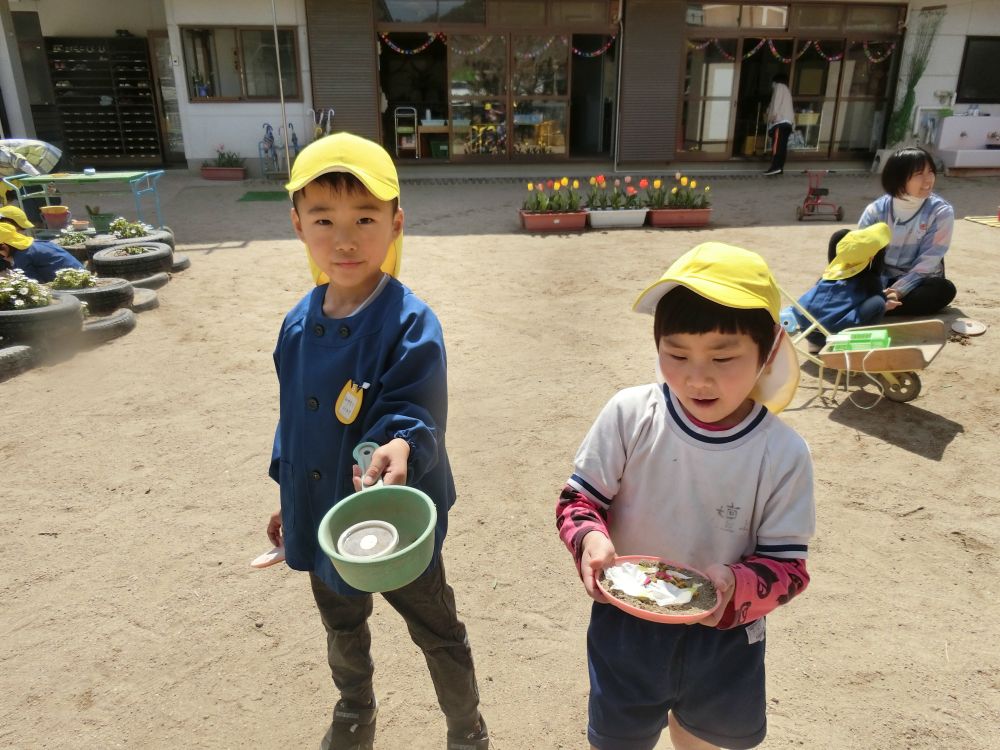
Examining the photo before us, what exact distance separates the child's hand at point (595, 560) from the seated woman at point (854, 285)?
4.01 meters

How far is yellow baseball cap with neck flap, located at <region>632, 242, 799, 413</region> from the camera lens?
1.29 metres

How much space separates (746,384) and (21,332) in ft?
17.3

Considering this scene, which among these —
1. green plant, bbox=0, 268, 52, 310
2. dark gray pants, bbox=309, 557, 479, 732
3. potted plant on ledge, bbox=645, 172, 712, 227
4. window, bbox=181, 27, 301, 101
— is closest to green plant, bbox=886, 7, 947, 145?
potted plant on ledge, bbox=645, 172, 712, 227

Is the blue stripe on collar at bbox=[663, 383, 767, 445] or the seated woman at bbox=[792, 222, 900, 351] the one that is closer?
the blue stripe on collar at bbox=[663, 383, 767, 445]

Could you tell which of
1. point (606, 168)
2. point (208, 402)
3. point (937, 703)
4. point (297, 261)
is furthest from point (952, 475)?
point (606, 168)

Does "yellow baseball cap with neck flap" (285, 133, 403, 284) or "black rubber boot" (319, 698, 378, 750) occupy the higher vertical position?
"yellow baseball cap with neck flap" (285, 133, 403, 284)

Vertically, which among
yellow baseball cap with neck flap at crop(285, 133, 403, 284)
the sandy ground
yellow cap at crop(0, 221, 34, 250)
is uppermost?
yellow baseball cap with neck flap at crop(285, 133, 403, 284)

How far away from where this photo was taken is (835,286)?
483 centimetres

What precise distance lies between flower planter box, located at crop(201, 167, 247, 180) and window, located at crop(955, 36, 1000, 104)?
14.3m

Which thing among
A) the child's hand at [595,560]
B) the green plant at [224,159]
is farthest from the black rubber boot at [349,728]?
the green plant at [224,159]

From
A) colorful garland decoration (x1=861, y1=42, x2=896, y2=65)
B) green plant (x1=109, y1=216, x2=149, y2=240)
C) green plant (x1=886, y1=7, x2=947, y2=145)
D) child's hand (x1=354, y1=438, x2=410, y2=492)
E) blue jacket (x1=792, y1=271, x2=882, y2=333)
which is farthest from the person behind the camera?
colorful garland decoration (x1=861, y1=42, x2=896, y2=65)

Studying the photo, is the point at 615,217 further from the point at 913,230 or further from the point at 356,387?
the point at 356,387

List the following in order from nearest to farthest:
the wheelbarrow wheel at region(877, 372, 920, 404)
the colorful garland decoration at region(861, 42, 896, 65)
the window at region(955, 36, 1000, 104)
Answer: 1. the wheelbarrow wheel at region(877, 372, 920, 404)
2. the window at region(955, 36, 1000, 104)
3. the colorful garland decoration at region(861, 42, 896, 65)

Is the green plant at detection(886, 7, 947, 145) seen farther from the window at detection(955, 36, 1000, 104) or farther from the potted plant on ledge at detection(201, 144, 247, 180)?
the potted plant on ledge at detection(201, 144, 247, 180)
